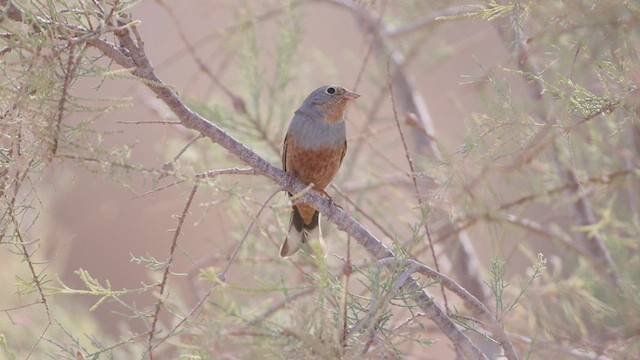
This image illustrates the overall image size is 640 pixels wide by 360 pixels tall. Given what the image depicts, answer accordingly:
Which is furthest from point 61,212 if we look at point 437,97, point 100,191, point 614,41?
point 614,41

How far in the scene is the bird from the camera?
157 inches

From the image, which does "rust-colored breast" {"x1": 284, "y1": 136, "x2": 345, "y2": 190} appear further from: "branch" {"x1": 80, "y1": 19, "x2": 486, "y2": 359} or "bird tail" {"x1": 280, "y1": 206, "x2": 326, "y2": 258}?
"branch" {"x1": 80, "y1": 19, "x2": 486, "y2": 359}

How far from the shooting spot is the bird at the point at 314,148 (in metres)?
3.98

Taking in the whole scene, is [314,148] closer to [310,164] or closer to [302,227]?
[310,164]

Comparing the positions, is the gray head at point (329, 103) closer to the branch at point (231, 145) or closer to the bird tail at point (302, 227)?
the bird tail at point (302, 227)

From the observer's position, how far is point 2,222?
7.68 ft

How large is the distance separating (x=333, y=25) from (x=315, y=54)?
15.1ft

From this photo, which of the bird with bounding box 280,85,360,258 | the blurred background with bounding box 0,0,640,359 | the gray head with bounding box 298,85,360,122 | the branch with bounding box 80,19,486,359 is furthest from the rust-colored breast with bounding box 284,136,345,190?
the branch with bounding box 80,19,486,359

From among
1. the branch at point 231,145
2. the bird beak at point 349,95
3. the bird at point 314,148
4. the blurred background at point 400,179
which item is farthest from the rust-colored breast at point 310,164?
the branch at point 231,145

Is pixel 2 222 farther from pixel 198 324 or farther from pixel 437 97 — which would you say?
pixel 437 97

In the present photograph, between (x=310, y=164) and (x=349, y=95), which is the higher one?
(x=349, y=95)

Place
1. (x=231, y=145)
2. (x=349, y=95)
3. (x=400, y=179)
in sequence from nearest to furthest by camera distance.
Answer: (x=231, y=145)
(x=349, y=95)
(x=400, y=179)

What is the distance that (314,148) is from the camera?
405cm

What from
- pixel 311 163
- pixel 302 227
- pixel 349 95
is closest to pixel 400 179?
pixel 349 95
